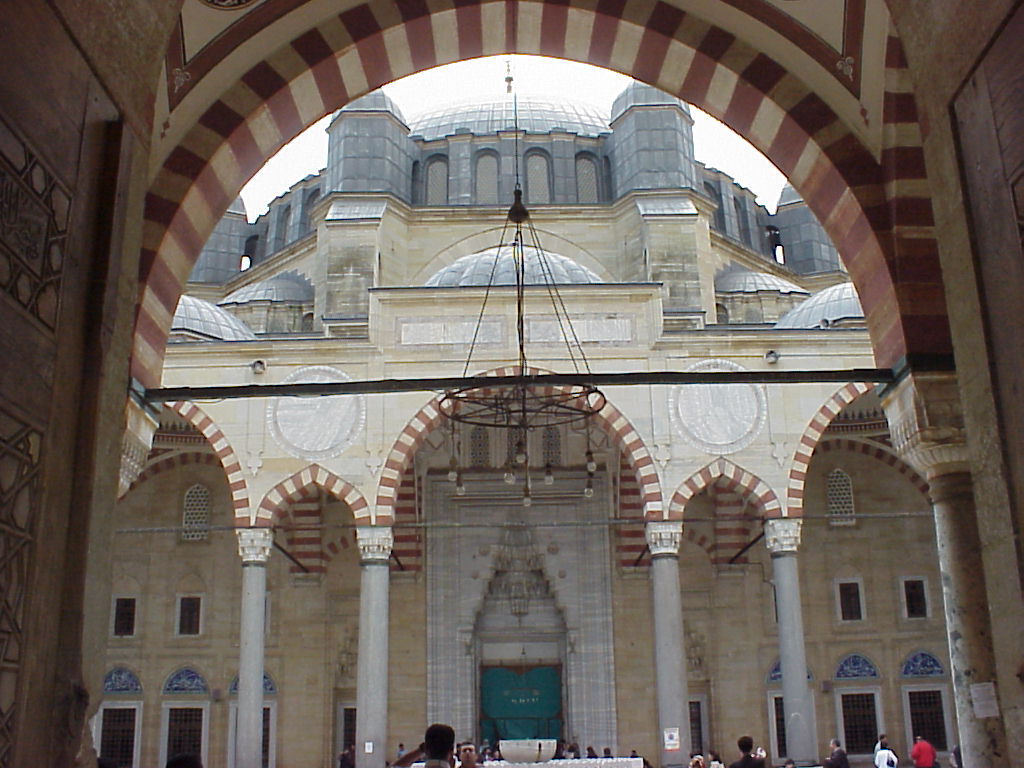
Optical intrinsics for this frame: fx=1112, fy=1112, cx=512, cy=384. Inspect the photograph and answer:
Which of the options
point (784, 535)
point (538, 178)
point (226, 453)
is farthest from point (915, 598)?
point (226, 453)

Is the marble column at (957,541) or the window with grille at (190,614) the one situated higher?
the window with grille at (190,614)

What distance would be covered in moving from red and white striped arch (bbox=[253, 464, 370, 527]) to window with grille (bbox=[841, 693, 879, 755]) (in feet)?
25.2

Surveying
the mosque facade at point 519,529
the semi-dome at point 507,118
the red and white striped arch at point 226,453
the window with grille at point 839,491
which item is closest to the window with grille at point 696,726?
the mosque facade at point 519,529

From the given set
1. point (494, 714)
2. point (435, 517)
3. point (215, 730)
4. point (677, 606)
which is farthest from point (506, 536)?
point (215, 730)

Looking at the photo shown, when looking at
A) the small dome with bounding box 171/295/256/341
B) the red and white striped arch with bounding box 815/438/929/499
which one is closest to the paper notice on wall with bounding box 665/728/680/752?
the red and white striped arch with bounding box 815/438/929/499

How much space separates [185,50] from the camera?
493 cm

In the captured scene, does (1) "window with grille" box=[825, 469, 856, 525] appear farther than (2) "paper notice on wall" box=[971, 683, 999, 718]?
Yes

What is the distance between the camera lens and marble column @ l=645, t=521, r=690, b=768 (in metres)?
13.0

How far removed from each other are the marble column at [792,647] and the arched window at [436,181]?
9.06m

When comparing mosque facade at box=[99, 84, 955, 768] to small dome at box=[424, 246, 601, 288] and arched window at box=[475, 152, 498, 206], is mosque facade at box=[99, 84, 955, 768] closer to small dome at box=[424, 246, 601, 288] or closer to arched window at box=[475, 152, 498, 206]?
small dome at box=[424, 246, 601, 288]

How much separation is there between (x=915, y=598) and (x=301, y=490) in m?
9.07

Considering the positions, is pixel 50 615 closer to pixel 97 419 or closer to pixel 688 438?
pixel 97 419

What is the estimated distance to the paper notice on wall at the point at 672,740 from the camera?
12.9 meters

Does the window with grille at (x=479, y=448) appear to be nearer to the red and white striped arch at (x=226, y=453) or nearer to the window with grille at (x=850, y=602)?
the red and white striped arch at (x=226, y=453)
